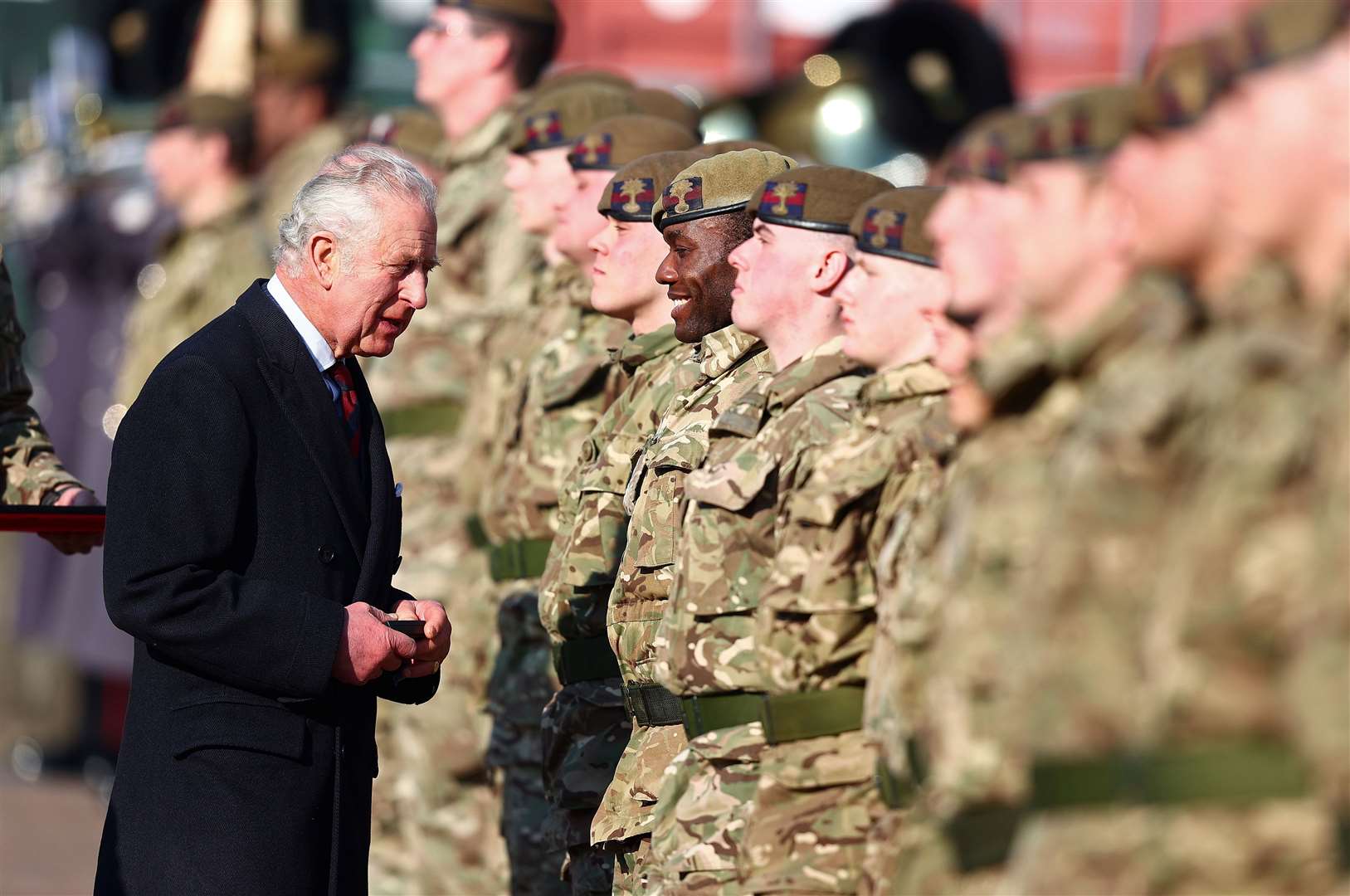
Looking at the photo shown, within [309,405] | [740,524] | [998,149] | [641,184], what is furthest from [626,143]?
[998,149]

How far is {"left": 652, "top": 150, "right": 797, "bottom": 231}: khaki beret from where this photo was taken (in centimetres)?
558

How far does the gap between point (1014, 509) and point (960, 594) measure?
191 mm

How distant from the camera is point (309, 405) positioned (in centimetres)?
464

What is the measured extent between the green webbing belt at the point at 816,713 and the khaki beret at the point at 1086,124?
4.14 ft

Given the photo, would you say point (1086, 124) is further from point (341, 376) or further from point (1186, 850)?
point (341, 376)

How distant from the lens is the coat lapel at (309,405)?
461 centimetres

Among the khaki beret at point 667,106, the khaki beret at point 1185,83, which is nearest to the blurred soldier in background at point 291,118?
the khaki beret at point 667,106

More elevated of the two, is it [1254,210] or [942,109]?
[942,109]

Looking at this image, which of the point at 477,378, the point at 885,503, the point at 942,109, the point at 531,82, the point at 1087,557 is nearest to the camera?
the point at 1087,557

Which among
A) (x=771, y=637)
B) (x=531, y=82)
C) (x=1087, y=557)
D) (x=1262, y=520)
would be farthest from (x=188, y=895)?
(x=531, y=82)

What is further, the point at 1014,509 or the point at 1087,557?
the point at 1014,509

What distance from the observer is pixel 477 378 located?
8.10 metres

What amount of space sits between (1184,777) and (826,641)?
1.51m

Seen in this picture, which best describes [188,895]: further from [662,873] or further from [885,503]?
[885,503]
